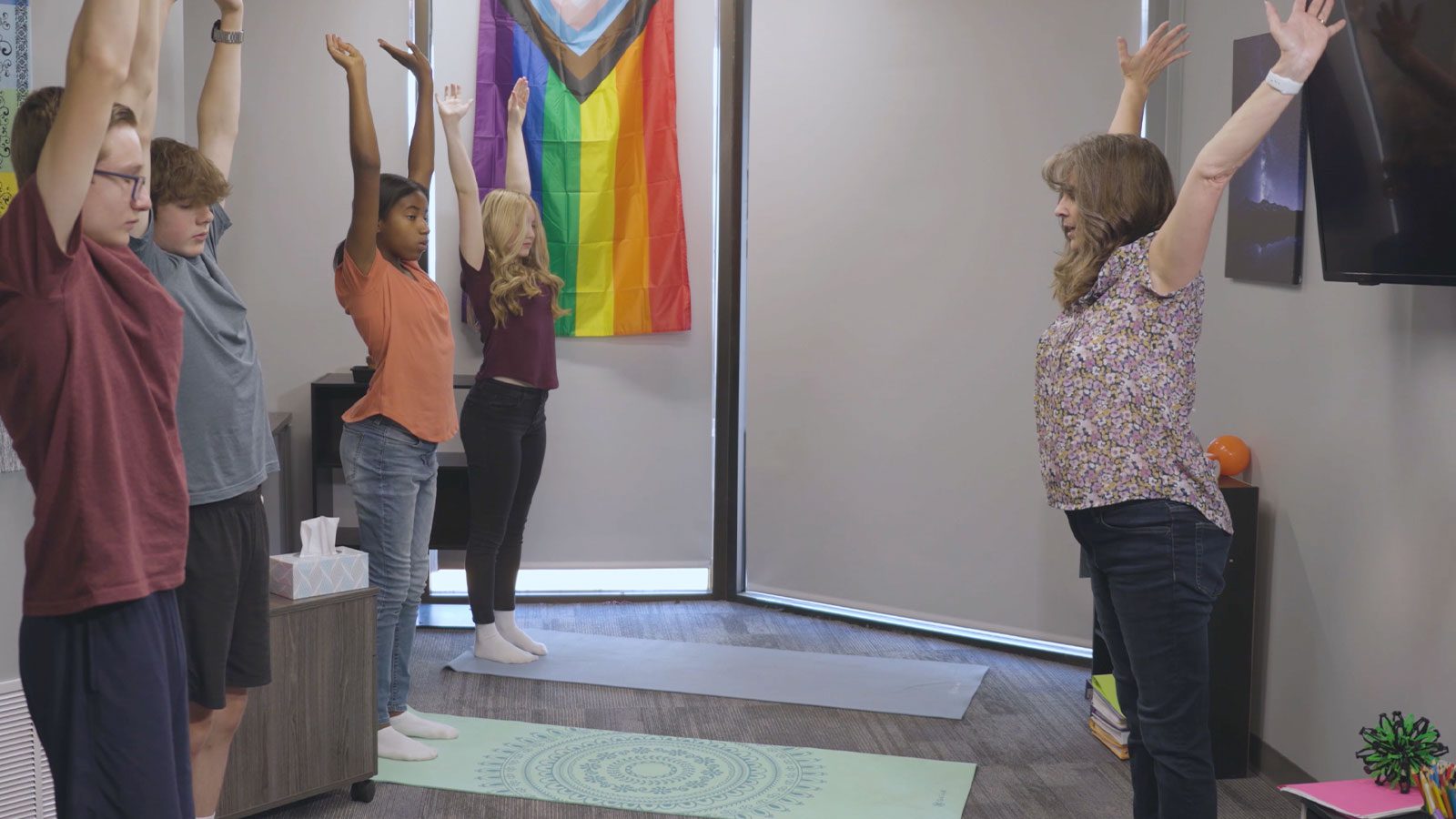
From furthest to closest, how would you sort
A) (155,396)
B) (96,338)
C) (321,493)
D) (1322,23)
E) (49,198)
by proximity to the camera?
(321,493), (1322,23), (155,396), (96,338), (49,198)

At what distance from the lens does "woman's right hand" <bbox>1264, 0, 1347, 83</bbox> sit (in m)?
1.96

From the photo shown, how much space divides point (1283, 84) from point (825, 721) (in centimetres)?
228

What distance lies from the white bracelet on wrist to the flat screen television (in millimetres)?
458

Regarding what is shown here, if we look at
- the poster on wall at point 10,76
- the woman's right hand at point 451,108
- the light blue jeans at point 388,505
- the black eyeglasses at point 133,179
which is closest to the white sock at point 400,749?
the light blue jeans at point 388,505

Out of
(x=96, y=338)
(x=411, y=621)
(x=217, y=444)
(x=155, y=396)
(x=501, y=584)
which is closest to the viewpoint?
(x=96, y=338)

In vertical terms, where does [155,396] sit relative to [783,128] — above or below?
below

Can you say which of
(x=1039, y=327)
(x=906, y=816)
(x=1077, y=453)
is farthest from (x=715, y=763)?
(x=1039, y=327)

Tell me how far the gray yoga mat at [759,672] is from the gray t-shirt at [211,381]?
1.96 m

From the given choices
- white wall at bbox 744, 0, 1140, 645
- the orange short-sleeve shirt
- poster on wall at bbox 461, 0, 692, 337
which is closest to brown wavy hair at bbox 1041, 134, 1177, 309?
the orange short-sleeve shirt

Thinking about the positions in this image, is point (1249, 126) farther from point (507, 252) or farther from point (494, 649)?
point (494, 649)

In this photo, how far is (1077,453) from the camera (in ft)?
7.32

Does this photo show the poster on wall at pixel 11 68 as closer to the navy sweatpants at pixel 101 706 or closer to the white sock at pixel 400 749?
the navy sweatpants at pixel 101 706

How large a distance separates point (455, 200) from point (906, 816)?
113 inches

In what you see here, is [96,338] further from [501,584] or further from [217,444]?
[501,584]
